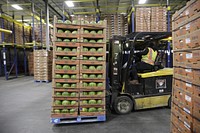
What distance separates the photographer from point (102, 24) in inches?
Result: 183

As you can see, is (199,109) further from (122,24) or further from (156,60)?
→ (122,24)

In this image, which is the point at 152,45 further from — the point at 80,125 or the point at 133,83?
the point at 80,125

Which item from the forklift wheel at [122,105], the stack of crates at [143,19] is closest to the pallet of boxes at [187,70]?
the forklift wheel at [122,105]

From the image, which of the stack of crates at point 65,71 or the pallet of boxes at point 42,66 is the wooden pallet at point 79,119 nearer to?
the stack of crates at point 65,71

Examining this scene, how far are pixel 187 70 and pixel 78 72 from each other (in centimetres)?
283

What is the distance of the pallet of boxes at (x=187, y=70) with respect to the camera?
226 centimetres

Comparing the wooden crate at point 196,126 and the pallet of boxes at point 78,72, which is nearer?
the wooden crate at point 196,126

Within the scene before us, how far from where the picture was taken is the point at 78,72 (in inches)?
182

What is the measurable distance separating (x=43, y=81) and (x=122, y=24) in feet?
23.4

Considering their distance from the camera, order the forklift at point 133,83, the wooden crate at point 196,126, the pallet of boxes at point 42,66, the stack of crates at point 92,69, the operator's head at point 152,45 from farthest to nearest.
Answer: the pallet of boxes at point 42,66 < the operator's head at point 152,45 < the forklift at point 133,83 < the stack of crates at point 92,69 < the wooden crate at point 196,126

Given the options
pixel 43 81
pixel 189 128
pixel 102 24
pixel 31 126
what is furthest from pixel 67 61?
pixel 43 81

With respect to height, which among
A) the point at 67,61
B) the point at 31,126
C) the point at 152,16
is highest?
the point at 152,16

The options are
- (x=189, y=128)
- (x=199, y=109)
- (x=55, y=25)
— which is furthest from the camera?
(x=55, y=25)

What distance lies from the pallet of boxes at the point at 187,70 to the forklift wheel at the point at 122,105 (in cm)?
237
